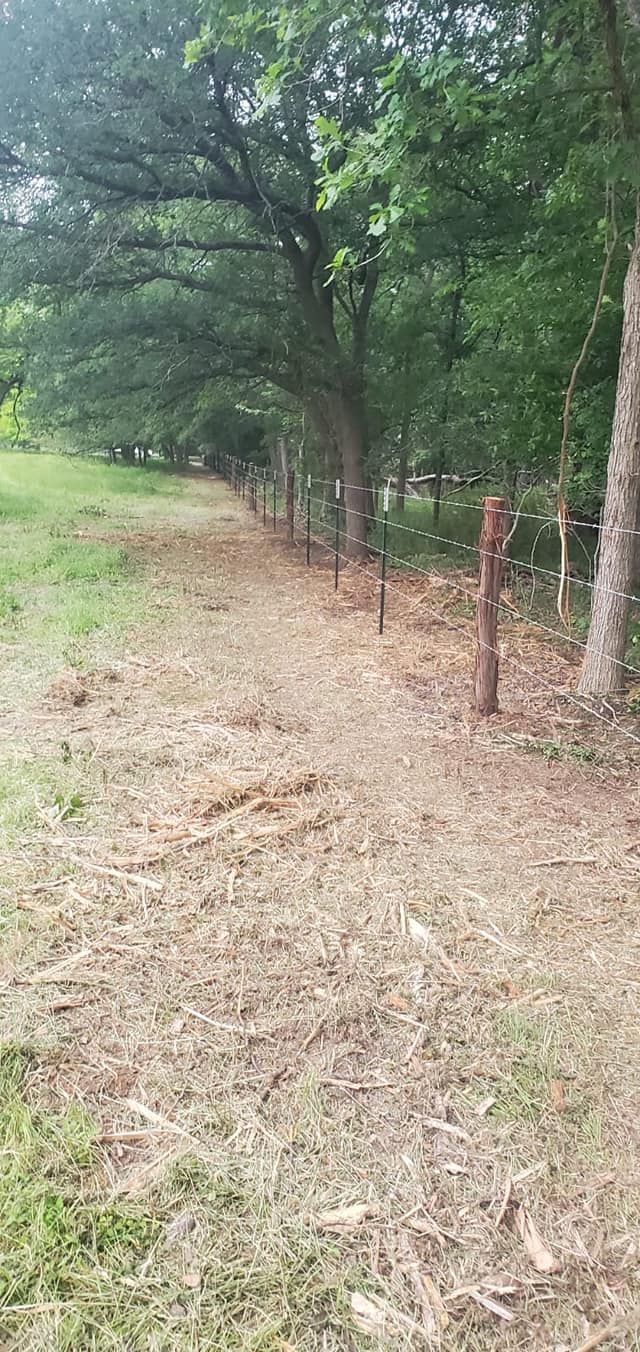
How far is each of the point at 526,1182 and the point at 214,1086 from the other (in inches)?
31.8

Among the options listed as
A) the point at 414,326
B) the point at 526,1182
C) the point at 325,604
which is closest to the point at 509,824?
the point at 526,1182

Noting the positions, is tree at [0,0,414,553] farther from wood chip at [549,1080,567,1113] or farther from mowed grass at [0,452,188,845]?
wood chip at [549,1080,567,1113]

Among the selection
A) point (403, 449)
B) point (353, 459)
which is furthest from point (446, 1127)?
point (403, 449)

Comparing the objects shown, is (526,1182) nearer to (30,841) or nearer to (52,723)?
(30,841)

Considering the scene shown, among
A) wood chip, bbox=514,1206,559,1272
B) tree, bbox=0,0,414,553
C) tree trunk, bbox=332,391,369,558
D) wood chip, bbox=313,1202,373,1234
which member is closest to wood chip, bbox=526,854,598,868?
wood chip, bbox=514,1206,559,1272

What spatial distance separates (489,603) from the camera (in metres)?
4.85

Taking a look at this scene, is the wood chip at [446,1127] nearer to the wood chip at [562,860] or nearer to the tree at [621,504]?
the wood chip at [562,860]

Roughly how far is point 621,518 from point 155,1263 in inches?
177

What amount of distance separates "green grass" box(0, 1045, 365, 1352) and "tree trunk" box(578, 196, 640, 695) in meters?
3.98

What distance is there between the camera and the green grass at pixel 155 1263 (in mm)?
1498

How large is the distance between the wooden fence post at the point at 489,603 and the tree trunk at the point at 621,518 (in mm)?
640

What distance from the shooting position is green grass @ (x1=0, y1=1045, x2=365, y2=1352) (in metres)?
1.50

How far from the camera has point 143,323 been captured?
10.7 m

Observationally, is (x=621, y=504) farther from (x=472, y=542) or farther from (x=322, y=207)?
(x=472, y=542)
